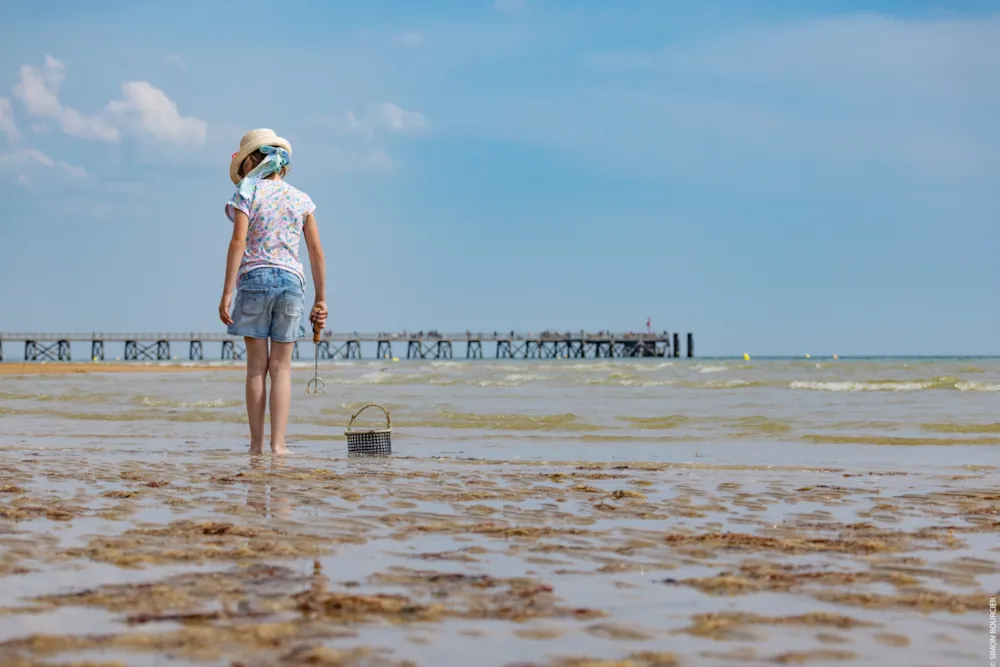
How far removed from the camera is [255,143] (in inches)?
257

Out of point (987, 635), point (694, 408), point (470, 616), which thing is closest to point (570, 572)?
point (470, 616)

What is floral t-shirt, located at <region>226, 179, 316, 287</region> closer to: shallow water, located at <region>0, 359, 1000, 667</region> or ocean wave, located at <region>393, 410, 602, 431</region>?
shallow water, located at <region>0, 359, 1000, 667</region>

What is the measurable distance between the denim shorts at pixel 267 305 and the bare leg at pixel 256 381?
0.10 meters

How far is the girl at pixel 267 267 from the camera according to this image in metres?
6.35

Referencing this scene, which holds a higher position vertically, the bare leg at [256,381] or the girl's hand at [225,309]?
the girl's hand at [225,309]

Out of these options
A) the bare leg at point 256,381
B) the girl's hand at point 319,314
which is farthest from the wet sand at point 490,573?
the girl's hand at point 319,314

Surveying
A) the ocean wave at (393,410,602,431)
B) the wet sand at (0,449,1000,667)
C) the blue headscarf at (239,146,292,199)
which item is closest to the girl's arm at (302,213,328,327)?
the blue headscarf at (239,146,292,199)

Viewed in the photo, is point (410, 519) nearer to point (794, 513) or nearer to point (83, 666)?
point (794, 513)

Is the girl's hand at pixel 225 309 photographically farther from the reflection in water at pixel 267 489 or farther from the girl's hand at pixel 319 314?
the reflection in water at pixel 267 489

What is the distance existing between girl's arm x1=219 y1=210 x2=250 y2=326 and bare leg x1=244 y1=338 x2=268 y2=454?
0.23m

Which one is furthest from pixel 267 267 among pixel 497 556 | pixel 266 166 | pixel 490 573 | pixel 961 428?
pixel 961 428

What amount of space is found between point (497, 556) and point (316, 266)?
12.7ft

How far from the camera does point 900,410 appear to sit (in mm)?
11547

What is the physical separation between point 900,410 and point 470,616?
401 inches
